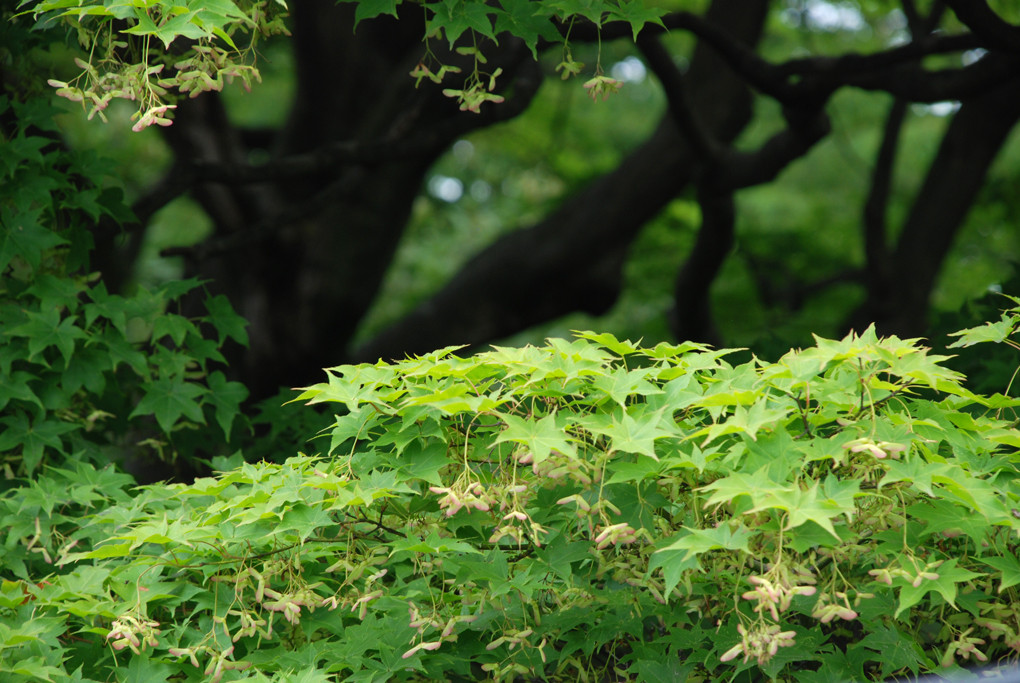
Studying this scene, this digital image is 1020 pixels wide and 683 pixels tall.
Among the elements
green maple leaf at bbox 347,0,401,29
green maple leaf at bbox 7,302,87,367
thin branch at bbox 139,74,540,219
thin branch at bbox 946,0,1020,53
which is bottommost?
green maple leaf at bbox 7,302,87,367

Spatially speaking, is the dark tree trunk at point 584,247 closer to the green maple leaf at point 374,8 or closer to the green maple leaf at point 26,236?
the green maple leaf at point 26,236

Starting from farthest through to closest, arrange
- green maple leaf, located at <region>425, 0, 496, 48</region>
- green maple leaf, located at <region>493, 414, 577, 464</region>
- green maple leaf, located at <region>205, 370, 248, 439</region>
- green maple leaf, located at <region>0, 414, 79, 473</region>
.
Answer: green maple leaf, located at <region>205, 370, 248, 439</region>
green maple leaf, located at <region>0, 414, 79, 473</region>
green maple leaf, located at <region>425, 0, 496, 48</region>
green maple leaf, located at <region>493, 414, 577, 464</region>

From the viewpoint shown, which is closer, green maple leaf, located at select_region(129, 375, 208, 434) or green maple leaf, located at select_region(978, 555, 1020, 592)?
green maple leaf, located at select_region(978, 555, 1020, 592)

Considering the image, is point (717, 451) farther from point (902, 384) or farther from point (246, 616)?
point (246, 616)

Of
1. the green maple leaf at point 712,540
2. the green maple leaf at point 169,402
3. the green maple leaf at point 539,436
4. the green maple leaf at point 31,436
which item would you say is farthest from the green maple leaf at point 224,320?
the green maple leaf at point 712,540

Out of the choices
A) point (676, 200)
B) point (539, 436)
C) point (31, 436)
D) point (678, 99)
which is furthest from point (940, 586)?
point (676, 200)

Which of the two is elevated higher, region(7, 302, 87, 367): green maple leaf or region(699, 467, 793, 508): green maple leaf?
region(7, 302, 87, 367): green maple leaf

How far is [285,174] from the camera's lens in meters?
4.81

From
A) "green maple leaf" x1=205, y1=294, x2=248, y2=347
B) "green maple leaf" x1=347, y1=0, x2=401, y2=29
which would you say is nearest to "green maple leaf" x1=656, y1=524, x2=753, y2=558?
"green maple leaf" x1=347, y1=0, x2=401, y2=29

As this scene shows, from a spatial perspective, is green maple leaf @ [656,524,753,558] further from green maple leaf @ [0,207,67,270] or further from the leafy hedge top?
green maple leaf @ [0,207,67,270]

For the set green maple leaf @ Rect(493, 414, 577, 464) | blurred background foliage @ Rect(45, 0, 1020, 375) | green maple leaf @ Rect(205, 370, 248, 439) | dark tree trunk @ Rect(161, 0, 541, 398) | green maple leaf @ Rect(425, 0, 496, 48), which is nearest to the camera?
green maple leaf @ Rect(493, 414, 577, 464)

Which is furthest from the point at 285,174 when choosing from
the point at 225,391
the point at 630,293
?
the point at 630,293

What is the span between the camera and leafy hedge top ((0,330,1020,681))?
190 cm

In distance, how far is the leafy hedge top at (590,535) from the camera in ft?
6.23
